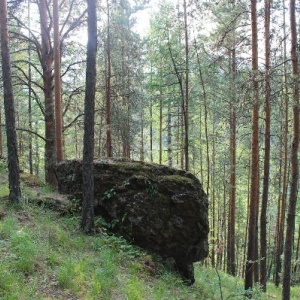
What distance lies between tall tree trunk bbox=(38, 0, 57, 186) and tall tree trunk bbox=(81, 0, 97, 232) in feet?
16.1

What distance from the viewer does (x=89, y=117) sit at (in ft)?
26.3

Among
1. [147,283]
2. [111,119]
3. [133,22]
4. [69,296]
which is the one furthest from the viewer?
[133,22]

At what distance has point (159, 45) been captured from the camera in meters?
15.4

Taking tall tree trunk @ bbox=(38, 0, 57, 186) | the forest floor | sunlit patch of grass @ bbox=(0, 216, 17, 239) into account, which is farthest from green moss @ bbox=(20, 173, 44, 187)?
sunlit patch of grass @ bbox=(0, 216, 17, 239)

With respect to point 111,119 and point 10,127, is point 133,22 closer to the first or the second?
point 111,119

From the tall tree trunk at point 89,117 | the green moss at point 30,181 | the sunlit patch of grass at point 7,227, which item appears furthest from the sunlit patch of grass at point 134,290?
the green moss at point 30,181

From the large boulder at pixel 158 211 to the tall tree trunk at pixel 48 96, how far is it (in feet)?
12.5

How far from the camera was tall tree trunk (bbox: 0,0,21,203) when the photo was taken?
775cm

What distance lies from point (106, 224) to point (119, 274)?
262 cm

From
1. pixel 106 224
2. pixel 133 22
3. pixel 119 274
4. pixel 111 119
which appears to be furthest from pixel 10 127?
pixel 133 22

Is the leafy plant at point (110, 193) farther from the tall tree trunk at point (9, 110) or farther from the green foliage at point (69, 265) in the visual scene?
the tall tree trunk at point (9, 110)

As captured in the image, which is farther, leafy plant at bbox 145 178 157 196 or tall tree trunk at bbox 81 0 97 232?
leafy plant at bbox 145 178 157 196

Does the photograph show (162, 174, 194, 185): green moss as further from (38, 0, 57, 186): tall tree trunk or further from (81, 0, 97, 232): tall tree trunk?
(38, 0, 57, 186): tall tree trunk

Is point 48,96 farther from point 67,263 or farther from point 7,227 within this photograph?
point 67,263
